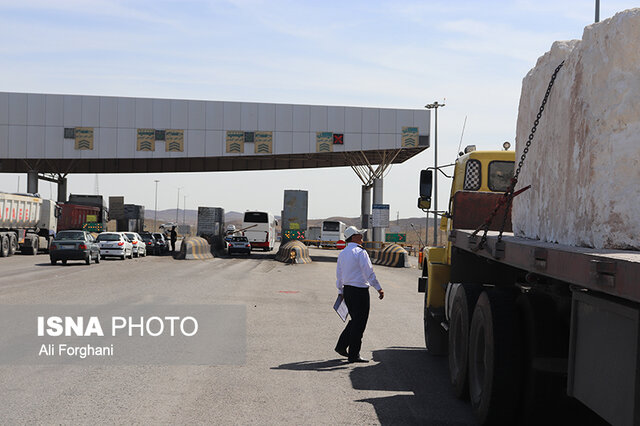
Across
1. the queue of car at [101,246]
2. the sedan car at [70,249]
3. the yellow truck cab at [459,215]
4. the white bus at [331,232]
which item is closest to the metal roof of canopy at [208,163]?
the queue of car at [101,246]

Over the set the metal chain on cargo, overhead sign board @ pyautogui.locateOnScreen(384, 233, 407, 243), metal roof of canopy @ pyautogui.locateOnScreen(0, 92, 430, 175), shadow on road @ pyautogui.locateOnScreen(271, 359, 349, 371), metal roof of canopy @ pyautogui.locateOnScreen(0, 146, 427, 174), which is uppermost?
metal roof of canopy @ pyautogui.locateOnScreen(0, 92, 430, 175)

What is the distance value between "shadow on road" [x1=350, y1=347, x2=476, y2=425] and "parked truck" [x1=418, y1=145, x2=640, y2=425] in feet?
0.77

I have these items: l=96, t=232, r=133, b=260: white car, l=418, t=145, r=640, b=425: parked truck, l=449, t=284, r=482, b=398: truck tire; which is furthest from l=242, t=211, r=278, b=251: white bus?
l=449, t=284, r=482, b=398: truck tire

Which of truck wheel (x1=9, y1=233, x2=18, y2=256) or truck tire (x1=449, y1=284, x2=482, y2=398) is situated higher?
truck tire (x1=449, y1=284, x2=482, y2=398)

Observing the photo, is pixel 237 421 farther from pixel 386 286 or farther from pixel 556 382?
pixel 386 286

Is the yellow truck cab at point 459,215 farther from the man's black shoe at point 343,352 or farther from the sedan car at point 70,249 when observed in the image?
the sedan car at point 70,249

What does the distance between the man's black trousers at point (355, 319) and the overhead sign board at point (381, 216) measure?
3598 cm

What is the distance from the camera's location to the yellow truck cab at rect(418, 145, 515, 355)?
10148 millimetres

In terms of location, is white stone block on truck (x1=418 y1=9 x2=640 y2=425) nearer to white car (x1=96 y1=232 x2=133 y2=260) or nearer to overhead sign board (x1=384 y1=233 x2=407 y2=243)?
white car (x1=96 y1=232 x2=133 y2=260)

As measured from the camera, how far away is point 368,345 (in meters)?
11.7

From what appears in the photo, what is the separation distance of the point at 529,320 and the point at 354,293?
3868mm

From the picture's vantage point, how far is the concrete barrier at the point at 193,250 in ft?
139

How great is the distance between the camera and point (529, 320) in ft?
21.7

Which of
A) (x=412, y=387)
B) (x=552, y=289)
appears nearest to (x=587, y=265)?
(x=552, y=289)
